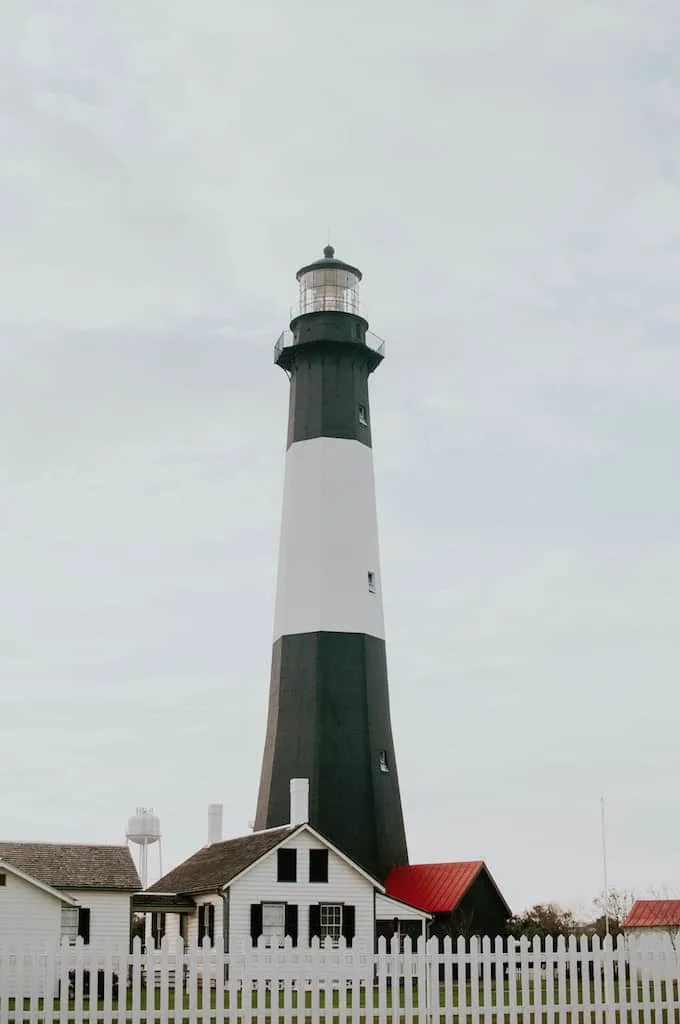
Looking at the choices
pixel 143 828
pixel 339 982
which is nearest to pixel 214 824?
pixel 143 828

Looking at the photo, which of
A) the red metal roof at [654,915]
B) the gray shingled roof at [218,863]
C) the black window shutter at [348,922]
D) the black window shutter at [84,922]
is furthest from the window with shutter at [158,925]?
the red metal roof at [654,915]

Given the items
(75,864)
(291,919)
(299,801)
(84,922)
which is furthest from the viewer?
(299,801)

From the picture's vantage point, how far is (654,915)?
46.6 meters

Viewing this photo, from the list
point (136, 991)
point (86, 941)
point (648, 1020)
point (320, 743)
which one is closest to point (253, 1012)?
point (136, 991)

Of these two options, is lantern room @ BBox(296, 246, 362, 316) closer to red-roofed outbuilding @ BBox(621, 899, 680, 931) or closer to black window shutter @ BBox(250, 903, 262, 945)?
black window shutter @ BBox(250, 903, 262, 945)

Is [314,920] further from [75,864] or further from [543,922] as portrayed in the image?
[543,922]

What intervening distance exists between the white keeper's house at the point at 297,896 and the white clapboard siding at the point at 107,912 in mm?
1990

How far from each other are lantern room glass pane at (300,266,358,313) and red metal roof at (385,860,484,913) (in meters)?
16.3

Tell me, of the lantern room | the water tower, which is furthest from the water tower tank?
the lantern room

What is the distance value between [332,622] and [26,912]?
11464 mm

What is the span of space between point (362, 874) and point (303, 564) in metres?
8.98

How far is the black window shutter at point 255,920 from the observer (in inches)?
1325

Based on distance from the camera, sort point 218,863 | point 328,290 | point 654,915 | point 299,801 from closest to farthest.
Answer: point 299,801
point 218,863
point 328,290
point 654,915

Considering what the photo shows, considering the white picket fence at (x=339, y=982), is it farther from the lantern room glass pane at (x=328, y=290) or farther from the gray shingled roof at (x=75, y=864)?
the lantern room glass pane at (x=328, y=290)
